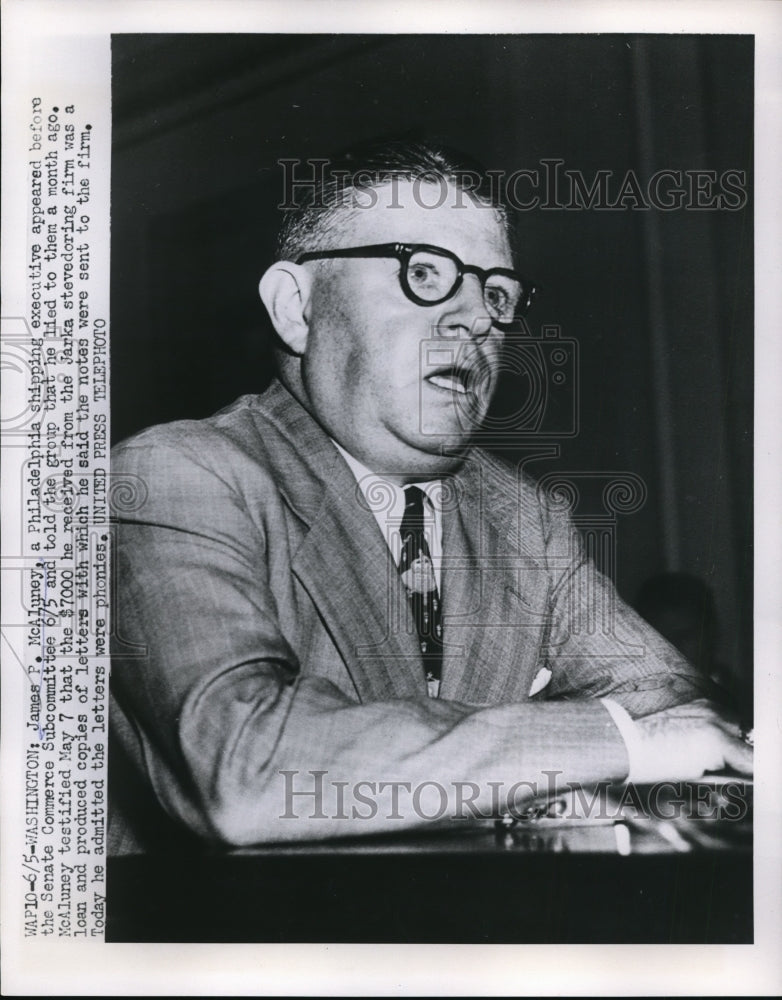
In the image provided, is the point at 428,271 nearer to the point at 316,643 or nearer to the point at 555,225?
the point at 555,225

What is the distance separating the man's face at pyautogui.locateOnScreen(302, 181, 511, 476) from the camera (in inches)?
66.4

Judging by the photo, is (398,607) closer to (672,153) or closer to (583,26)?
(672,153)

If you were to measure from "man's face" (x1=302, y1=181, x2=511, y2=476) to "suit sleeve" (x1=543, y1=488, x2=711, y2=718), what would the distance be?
257 millimetres

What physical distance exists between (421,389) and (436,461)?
13cm

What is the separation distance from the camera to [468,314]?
1.70m

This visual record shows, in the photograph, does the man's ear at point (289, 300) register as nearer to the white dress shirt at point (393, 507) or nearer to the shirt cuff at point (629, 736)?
the white dress shirt at point (393, 507)

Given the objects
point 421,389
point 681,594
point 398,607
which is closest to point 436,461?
point 421,389

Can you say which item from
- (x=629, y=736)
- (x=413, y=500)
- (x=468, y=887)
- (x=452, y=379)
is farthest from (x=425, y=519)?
(x=468, y=887)

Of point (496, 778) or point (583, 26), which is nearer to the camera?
point (496, 778)

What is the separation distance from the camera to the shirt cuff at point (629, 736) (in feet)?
5.51

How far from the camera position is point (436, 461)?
172cm

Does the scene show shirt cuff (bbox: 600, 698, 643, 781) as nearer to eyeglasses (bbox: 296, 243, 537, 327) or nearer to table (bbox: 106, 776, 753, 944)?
table (bbox: 106, 776, 753, 944)

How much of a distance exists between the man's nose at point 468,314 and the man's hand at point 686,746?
77 centimetres

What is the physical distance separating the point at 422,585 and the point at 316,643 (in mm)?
218
